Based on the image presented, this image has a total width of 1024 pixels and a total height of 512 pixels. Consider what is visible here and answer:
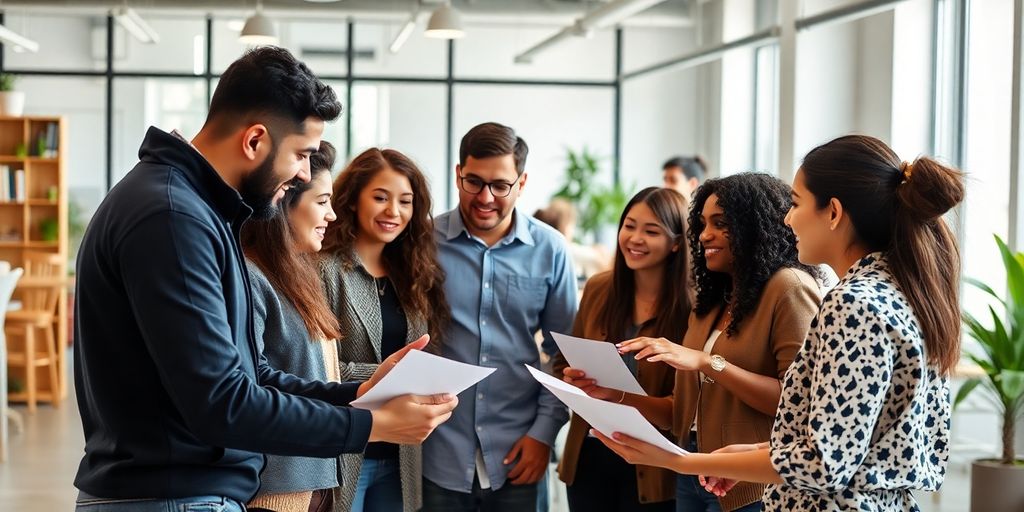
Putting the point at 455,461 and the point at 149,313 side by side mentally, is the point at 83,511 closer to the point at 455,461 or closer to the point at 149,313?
the point at 149,313

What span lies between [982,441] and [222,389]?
6.66 m

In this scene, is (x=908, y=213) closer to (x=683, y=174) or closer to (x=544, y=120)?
(x=683, y=174)

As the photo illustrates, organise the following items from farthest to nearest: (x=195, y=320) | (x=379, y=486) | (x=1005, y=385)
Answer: (x=1005, y=385) → (x=379, y=486) → (x=195, y=320)

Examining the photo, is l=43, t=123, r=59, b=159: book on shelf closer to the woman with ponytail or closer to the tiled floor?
the tiled floor

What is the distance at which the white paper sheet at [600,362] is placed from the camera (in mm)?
2598

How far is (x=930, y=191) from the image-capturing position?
6.32ft

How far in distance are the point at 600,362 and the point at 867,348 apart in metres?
0.95

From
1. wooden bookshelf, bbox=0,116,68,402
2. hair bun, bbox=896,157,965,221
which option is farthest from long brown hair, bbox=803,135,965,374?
wooden bookshelf, bbox=0,116,68,402

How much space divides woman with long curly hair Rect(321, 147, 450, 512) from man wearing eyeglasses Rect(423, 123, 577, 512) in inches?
3.6

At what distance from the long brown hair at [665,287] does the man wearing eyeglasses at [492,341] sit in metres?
0.20

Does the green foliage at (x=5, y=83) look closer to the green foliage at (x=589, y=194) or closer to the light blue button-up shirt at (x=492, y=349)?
the green foliage at (x=589, y=194)

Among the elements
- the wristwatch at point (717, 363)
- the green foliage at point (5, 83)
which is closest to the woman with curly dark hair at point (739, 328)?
the wristwatch at point (717, 363)

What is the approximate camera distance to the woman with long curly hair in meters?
2.86

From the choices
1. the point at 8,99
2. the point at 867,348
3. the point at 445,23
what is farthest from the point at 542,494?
the point at 8,99
